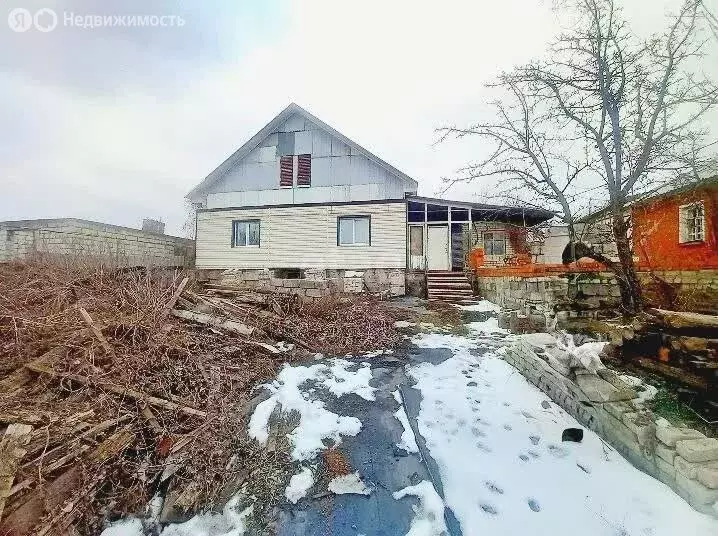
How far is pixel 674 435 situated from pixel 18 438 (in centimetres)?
566

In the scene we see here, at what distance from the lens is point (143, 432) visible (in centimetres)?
352

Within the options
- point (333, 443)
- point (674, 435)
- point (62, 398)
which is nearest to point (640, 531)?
point (674, 435)

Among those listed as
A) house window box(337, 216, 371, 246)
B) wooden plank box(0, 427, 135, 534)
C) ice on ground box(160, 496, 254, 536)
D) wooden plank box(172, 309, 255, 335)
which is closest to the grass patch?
ice on ground box(160, 496, 254, 536)

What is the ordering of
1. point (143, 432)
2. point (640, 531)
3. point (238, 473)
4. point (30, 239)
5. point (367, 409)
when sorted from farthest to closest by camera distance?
point (30, 239) → point (367, 409) → point (143, 432) → point (238, 473) → point (640, 531)

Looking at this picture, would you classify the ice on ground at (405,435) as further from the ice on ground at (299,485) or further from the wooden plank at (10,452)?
the wooden plank at (10,452)

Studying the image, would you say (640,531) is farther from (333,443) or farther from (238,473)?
(238,473)

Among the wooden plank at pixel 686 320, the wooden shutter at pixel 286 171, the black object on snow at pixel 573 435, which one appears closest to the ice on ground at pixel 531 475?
the black object on snow at pixel 573 435

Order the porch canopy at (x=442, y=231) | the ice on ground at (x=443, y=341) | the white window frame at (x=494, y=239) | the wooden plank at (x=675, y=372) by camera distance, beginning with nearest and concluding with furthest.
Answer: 1. the wooden plank at (x=675, y=372)
2. the ice on ground at (x=443, y=341)
3. the porch canopy at (x=442, y=231)
4. the white window frame at (x=494, y=239)

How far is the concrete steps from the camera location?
1243 cm

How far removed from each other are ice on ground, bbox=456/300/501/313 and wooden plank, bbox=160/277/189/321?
748 centimetres

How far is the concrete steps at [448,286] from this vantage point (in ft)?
40.8

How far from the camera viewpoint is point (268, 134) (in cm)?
1537

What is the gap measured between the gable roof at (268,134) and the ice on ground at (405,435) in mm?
11498

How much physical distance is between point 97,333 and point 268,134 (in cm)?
1290
